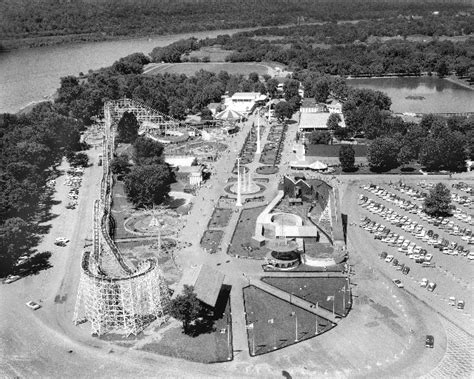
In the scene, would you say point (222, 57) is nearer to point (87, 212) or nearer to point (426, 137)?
point (426, 137)

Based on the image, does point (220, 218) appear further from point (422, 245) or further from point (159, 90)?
point (159, 90)

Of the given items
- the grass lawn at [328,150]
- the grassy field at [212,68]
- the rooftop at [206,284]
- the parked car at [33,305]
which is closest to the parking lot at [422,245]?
the grass lawn at [328,150]

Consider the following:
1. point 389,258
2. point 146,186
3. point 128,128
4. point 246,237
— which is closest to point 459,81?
point 128,128

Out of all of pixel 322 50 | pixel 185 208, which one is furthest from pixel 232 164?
pixel 322 50

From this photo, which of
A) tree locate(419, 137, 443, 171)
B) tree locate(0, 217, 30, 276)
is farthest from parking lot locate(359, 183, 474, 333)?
tree locate(0, 217, 30, 276)

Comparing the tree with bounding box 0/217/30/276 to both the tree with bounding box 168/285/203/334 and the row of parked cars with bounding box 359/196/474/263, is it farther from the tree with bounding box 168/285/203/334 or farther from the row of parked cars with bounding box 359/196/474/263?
the row of parked cars with bounding box 359/196/474/263
